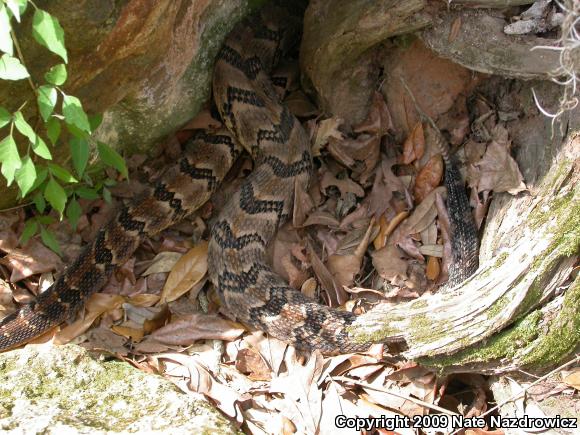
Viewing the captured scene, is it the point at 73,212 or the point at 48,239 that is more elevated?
the point at 73,212

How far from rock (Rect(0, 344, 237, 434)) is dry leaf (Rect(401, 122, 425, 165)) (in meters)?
2.23

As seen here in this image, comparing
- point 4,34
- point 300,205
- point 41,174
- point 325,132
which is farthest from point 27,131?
point 325,132

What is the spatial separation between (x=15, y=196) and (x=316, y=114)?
7.48ft

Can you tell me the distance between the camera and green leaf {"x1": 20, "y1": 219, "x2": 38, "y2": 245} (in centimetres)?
427

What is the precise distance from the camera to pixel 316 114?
516cm

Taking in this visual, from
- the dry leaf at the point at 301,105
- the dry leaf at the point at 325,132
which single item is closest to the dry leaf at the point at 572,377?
the dry leaf at the point at 325,132

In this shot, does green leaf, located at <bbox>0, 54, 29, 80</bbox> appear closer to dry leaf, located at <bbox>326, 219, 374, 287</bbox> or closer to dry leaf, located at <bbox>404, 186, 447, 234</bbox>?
dry leaf, located at <bbox>326, 219, 374, 287</bbox>

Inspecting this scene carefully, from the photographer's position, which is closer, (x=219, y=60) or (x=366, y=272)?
(x=366, y=272)

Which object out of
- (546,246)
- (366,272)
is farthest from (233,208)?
(546,246)

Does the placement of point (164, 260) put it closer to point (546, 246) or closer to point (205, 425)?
point (205, 425)

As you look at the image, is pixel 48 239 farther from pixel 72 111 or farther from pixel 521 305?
pixel 521 305

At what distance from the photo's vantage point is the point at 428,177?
459 centimetres

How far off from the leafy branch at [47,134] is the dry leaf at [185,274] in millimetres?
698

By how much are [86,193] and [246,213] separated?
1.09 metres
